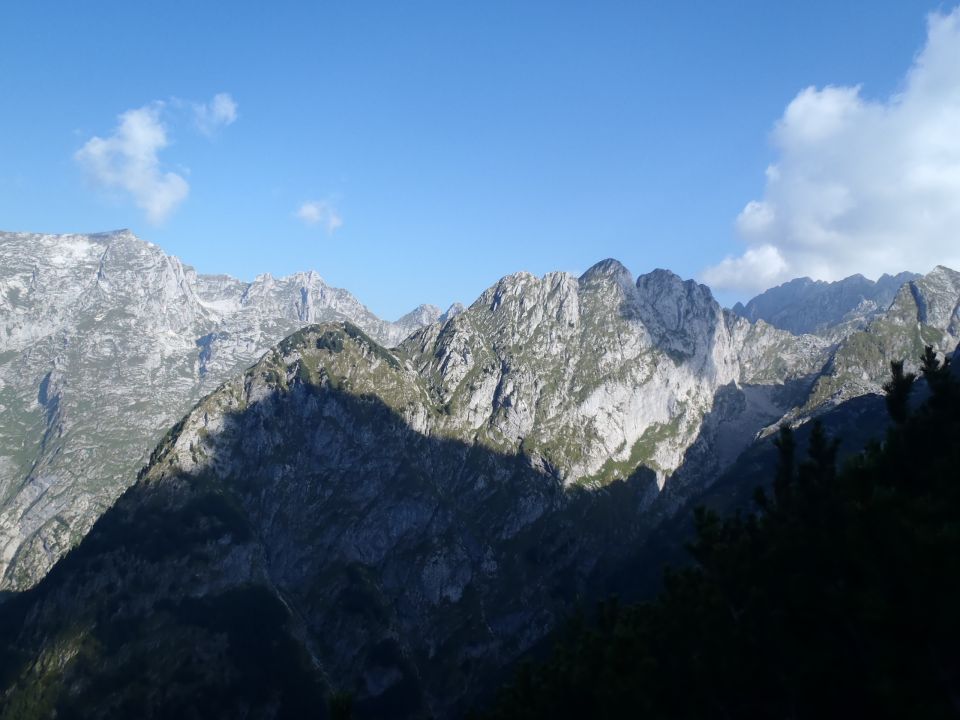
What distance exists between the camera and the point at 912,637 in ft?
97.9

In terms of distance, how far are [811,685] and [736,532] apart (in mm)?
23280

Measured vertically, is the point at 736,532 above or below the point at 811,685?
above

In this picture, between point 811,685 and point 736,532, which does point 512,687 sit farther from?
point 811,685

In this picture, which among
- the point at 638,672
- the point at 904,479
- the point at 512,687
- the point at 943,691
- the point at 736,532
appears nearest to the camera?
the point at 943,691

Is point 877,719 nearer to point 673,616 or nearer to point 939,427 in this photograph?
point 673,616

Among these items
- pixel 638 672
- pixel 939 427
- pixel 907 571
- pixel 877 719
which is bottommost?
pixel 877 719

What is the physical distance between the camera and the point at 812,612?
37.9 metres

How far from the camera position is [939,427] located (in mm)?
53969

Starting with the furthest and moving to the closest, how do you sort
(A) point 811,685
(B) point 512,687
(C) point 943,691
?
(B) point 512,687
(A) point 811,685
(C) point 943,691

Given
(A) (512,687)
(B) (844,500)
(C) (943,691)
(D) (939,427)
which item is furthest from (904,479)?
(A) (512,687)

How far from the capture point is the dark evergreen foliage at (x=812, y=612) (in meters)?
29.1

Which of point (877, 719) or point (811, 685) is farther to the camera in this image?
point (811, 685)

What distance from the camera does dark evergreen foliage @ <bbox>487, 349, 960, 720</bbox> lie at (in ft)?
95.6

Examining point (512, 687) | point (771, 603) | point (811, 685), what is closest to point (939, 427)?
point (771, 603)
